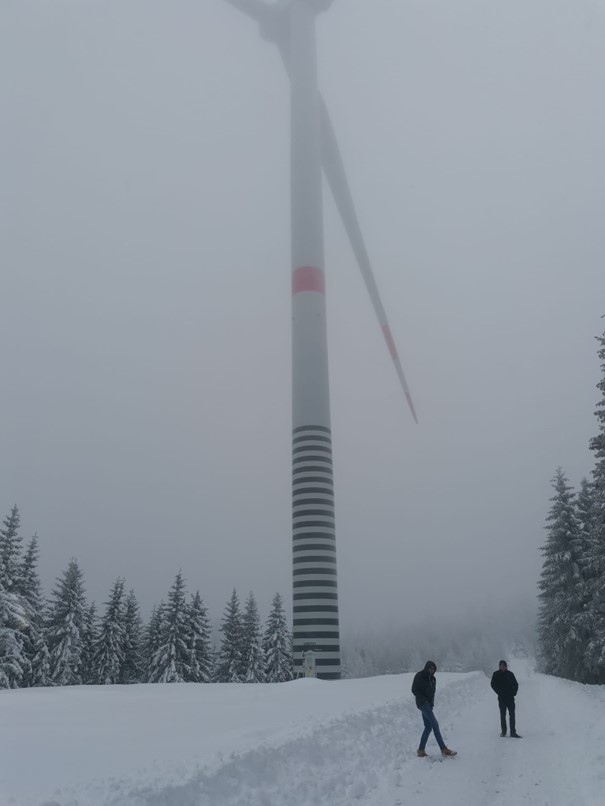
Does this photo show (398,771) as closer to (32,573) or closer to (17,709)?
(17,709)

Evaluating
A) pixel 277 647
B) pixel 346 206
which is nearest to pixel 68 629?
pixel 277 647

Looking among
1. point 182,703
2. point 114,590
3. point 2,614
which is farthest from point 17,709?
point 114,590

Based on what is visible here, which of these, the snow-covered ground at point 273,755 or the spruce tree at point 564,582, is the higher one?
the spruce tree at point 564,582

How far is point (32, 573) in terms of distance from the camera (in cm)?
4950

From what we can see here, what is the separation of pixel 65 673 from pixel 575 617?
38.4 meters

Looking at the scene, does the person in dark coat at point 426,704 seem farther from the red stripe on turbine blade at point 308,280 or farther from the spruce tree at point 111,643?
the red stripe on turbine blade at point 308,280

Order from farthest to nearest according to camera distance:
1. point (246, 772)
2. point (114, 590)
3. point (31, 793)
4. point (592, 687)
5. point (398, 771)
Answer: point (114, 590) → point (592, 687) → point (398, 771) → point (246, 772) → point (31, 793)

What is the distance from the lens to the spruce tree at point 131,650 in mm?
58500

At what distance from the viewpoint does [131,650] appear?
5900 cm

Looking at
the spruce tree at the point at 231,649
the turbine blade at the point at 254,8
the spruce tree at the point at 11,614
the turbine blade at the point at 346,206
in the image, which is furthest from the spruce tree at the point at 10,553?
the turbine blade at the point at 254,8

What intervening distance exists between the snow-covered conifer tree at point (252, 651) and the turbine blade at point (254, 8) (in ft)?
279

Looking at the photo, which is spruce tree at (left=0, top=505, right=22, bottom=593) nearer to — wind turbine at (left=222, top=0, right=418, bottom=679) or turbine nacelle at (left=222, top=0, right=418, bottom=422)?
wind turbine at (left=222, top=0, right=418, bottom=679)

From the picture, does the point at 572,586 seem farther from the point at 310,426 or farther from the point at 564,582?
the point at 310,426

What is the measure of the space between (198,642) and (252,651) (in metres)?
6.20
